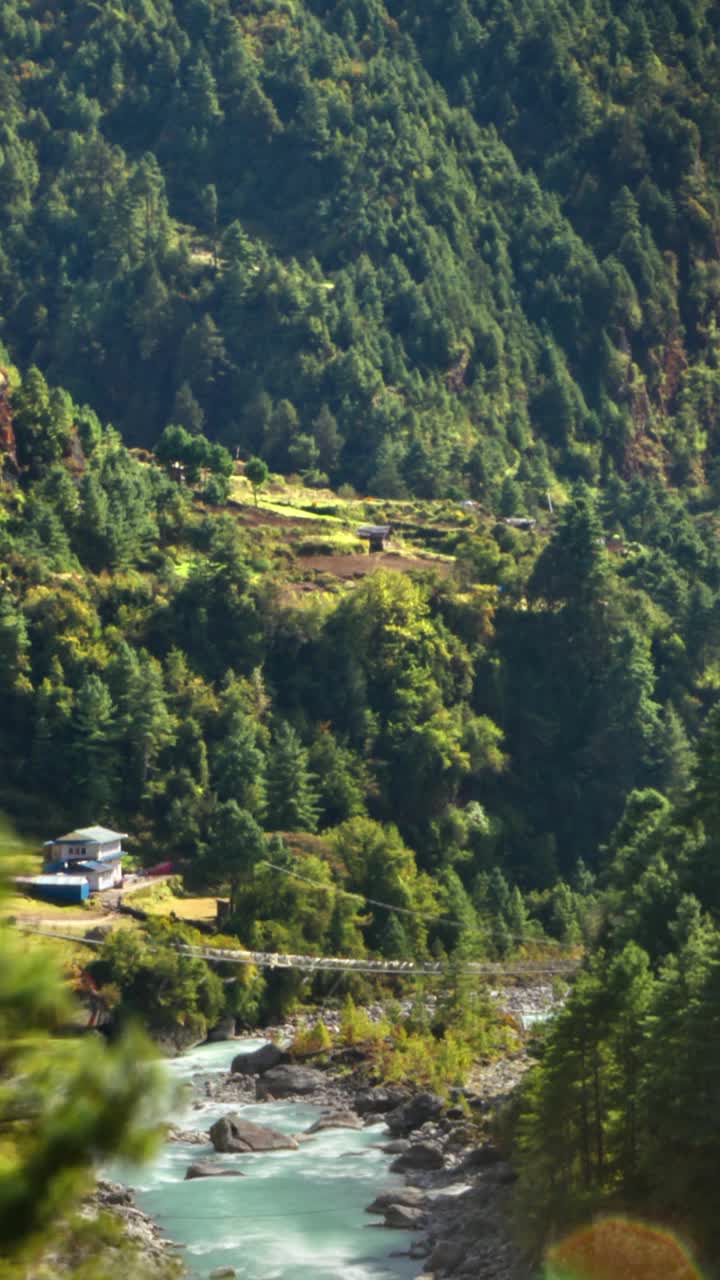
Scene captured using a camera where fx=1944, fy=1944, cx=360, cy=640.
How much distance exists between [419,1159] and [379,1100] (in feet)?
19.7

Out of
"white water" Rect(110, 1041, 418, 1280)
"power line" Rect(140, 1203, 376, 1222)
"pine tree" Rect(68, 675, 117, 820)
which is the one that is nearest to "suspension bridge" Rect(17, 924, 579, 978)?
"white water" Rect(110, 1041, 418, 1280)

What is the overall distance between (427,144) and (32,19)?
105 ft

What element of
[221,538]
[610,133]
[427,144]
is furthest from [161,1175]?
[610,133]

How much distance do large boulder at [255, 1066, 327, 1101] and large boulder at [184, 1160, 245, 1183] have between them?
7274 millimetres

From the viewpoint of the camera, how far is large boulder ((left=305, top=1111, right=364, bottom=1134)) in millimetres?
41344

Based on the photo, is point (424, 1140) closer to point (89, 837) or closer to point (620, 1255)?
point (620, 1255)

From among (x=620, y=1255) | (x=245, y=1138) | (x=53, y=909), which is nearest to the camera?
(x=620, y=1255)

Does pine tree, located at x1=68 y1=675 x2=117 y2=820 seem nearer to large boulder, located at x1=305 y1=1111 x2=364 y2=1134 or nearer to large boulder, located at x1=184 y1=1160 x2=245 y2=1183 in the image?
large boulder, located at x1=305 y1=1111 x2=364 y2=1134

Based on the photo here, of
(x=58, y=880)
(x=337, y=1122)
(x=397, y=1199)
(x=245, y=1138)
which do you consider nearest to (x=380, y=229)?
(x=58, y=880)

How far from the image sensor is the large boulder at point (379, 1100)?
1692 inches

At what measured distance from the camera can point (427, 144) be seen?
13438 cm

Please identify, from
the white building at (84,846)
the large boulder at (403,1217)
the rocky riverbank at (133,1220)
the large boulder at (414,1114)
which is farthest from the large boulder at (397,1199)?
the white building at (84,846)

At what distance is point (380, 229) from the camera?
127 metres

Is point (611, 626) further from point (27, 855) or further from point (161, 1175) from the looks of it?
point (27, 855)
